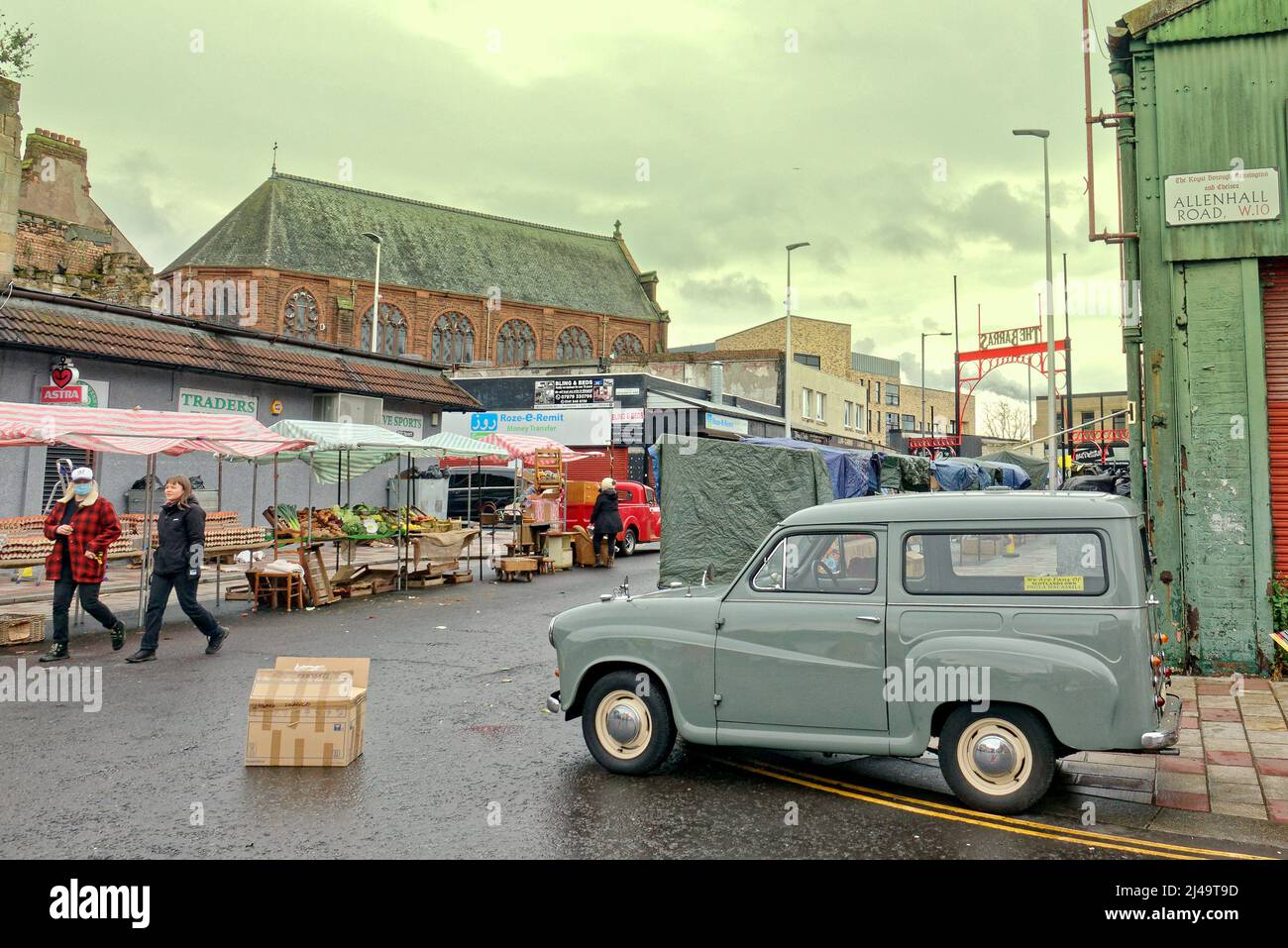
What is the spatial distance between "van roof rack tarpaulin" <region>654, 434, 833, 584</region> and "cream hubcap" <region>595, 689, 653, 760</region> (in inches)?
333

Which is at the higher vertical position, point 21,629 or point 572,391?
point 572,391

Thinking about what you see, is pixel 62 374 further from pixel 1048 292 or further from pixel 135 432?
pixel 1048 292

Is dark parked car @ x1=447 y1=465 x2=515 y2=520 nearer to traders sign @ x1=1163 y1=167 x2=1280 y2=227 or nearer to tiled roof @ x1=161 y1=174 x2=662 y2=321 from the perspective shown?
tiled roof @ x1=161 y1=174 x2=662 y2=321

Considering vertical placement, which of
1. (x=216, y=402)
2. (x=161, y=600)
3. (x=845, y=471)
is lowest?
(x=161, y=600)

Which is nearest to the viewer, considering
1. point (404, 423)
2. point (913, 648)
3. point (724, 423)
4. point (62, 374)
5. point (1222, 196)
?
point (913, 648)

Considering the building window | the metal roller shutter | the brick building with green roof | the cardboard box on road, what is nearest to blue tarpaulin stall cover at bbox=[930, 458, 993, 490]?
the metal roller shutter

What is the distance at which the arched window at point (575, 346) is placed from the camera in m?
66.5

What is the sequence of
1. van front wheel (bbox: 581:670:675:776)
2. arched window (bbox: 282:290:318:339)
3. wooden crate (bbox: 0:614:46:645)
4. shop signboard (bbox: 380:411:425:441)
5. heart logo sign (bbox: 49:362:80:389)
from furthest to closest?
arched window (bbox: 282:290:318:339) → shop signboard (bbox: 380:411:425:441) → heart logo sign (bbox: 49:362:80:389) → wooden crate (bbox: 0:614:46:645) → van front wheel (bbox: 581:670:675:776)

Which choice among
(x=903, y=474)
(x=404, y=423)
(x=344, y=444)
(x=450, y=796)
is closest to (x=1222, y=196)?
(x=450, y=796)

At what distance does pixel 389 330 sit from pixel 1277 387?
54350 mm

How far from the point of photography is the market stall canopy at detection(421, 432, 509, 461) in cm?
1756

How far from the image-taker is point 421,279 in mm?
60719

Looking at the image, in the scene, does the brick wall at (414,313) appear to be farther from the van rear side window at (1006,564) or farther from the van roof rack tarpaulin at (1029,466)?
the van rear side window at (1006,564)
